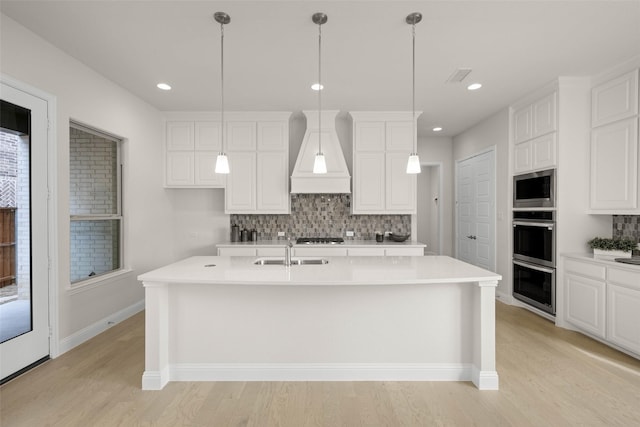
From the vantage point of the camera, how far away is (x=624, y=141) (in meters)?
3.12

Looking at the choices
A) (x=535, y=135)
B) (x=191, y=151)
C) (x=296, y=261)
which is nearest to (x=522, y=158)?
(x=535, y=135)

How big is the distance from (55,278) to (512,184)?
5.20 metres

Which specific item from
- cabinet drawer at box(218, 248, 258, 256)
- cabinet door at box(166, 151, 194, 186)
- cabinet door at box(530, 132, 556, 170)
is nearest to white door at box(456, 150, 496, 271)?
cabinet door at box(530, 132, 556, 170)

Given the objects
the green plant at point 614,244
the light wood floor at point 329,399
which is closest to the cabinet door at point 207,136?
the light wood floor at point 329,399

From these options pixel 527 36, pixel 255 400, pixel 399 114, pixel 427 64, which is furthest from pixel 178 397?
pixel 399 114

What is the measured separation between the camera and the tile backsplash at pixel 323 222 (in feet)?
16.7

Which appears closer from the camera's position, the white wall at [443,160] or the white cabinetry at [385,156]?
the white cabinetry at [385,156]

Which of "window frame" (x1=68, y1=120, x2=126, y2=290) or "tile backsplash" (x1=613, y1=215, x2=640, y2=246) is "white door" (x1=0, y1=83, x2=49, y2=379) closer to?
"window frame" (x1=68, y1=120, x2=126, y2=290)

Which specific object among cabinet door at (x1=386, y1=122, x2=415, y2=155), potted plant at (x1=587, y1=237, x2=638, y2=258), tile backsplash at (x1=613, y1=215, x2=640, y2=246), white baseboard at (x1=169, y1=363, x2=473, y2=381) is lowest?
white baseboard at (x1=169, y1=363, x2=473, y2=381)

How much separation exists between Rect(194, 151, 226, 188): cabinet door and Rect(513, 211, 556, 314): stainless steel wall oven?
4.07m

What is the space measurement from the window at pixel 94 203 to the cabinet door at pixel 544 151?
4.93 metres

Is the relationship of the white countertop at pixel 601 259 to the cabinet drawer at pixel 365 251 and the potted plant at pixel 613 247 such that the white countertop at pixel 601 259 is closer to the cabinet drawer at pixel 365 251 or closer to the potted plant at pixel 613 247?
the potted plant at pixel 613 247

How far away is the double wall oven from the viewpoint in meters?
3.64

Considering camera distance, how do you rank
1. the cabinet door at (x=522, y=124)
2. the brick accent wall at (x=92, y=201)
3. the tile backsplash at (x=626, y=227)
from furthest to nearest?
the cabinet door at (x=522, y=124) < the tile backsplash at (x=626, y=227) < the brick accent wall at (x=92, y=201)
